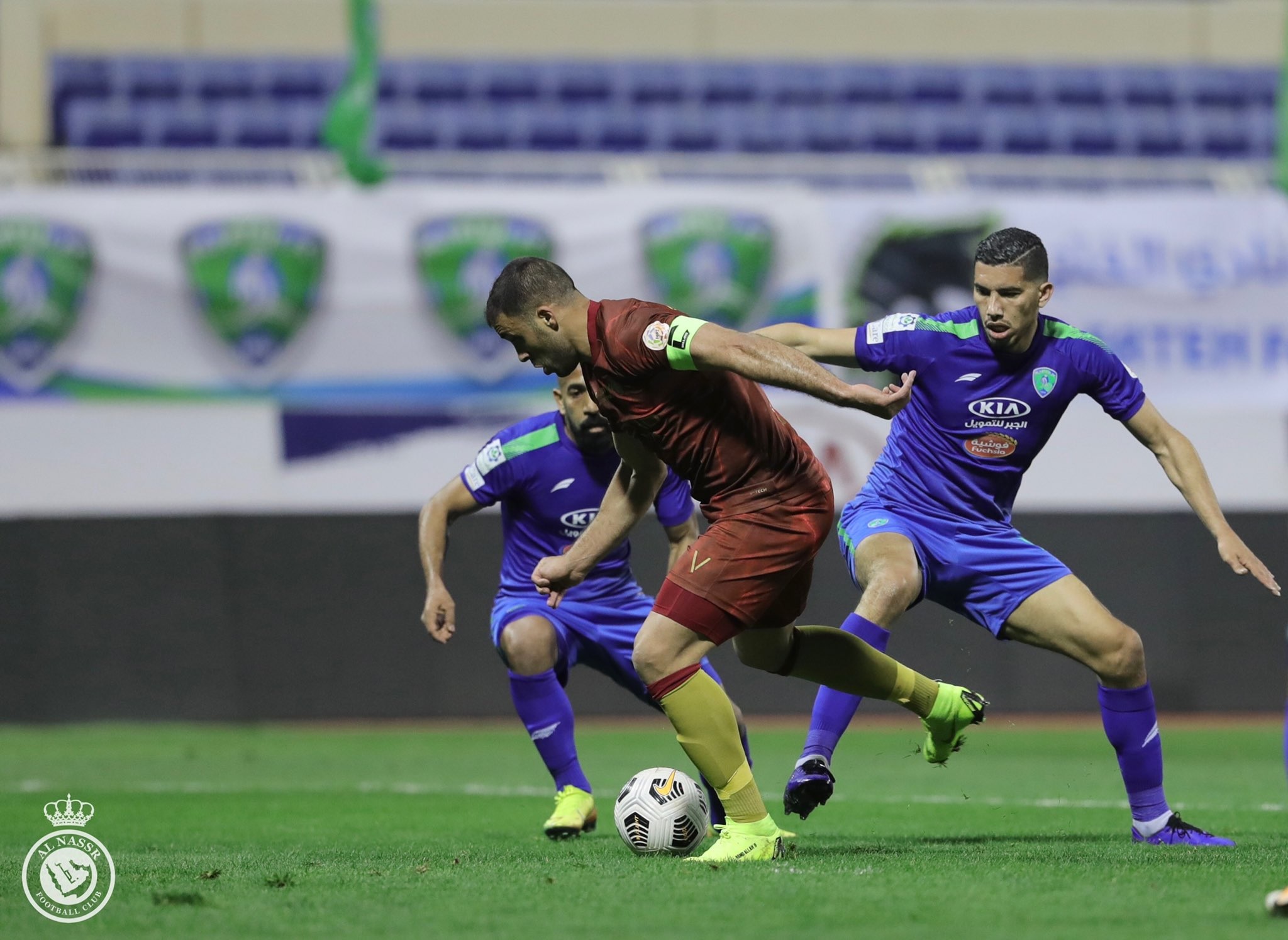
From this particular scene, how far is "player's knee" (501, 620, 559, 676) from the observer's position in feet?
23.5

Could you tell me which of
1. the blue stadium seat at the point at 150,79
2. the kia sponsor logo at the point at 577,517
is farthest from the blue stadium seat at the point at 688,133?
the kia sponsor logo at the point at 577,517

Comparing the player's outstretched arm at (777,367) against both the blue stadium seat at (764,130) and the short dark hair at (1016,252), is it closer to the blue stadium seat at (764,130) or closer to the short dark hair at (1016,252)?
the short dark hair at (1016,252)

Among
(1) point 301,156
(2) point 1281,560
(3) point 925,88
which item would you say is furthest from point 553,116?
(2) point 1281,560

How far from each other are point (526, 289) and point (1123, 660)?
2588 mm

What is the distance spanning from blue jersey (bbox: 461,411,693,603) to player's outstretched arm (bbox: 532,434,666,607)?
1.49 metres

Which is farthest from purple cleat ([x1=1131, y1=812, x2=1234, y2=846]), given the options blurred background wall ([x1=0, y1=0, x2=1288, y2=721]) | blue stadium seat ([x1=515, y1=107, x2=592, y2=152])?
blue stadium seat ([x1=515, y1=107, x2=592, y2=152])

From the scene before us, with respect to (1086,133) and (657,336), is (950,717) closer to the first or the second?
(657,336)

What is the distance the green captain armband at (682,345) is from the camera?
5238mm

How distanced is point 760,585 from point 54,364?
1129 centimetres

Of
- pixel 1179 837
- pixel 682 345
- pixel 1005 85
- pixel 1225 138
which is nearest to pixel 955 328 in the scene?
pixel 682 345

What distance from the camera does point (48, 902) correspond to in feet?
16.4

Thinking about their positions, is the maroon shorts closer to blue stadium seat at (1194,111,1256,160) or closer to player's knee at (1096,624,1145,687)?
player's knee at (1096,624,1145,687)

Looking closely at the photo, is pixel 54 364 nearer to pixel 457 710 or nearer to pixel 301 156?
pixel 301 156

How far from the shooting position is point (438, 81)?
737 inches
